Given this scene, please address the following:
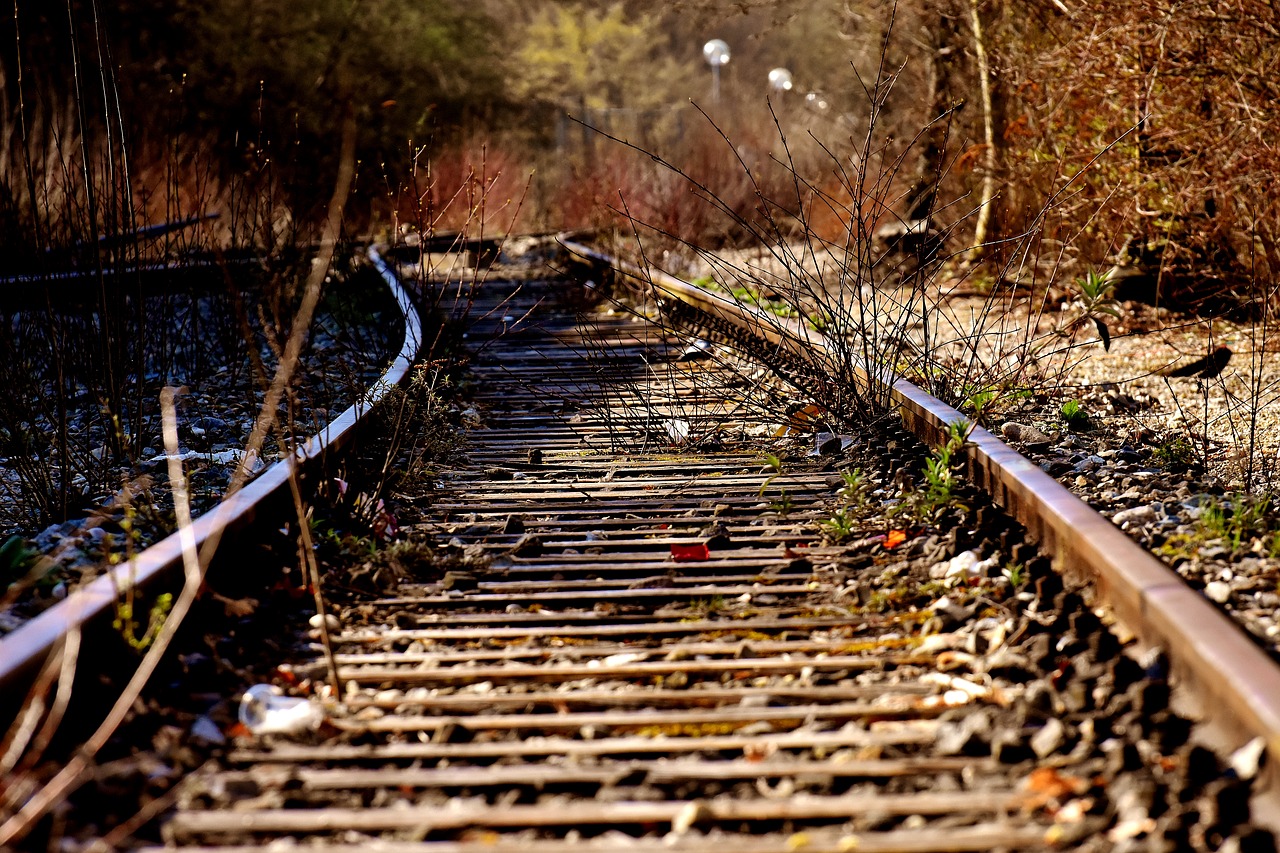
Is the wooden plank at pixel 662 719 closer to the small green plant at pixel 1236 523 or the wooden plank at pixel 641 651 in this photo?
the wooden plank at pixel 641 651

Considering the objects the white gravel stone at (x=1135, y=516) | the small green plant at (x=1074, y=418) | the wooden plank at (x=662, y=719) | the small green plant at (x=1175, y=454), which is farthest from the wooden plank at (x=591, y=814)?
the small green plant at (x=1074, y=418)

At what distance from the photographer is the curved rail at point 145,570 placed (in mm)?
2289

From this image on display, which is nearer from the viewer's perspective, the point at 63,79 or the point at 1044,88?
the point at 1044,88

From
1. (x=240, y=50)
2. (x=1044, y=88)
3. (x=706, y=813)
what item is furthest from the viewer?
(x=240, y=50)

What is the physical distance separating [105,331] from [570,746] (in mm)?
3329

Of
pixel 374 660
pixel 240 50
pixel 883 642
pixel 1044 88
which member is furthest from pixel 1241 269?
pixel 240 50

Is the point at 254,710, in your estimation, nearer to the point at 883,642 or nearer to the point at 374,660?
the point at 374,660

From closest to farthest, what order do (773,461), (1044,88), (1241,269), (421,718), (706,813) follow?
(706,813) < (421,718) < (773,461) < (1241,269) < (1044,88)

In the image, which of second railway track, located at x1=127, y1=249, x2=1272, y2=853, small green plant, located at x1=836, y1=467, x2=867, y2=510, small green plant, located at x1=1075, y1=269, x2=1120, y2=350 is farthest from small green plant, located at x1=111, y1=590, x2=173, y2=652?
small green plant, located at x1=1075, y1=269, x2=1120, y2=350

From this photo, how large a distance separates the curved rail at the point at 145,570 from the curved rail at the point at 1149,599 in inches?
75.8

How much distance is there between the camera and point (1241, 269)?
26.9 feet

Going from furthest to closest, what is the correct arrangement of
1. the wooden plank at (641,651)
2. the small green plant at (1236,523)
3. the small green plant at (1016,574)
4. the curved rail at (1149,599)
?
the small green plant at (1236,523) < the small green plant at (1016,574) < the wooden plank at (641,651) < the curved rail at (1149,599)

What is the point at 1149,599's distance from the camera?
251 cm

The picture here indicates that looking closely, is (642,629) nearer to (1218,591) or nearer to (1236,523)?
(1218,591)
